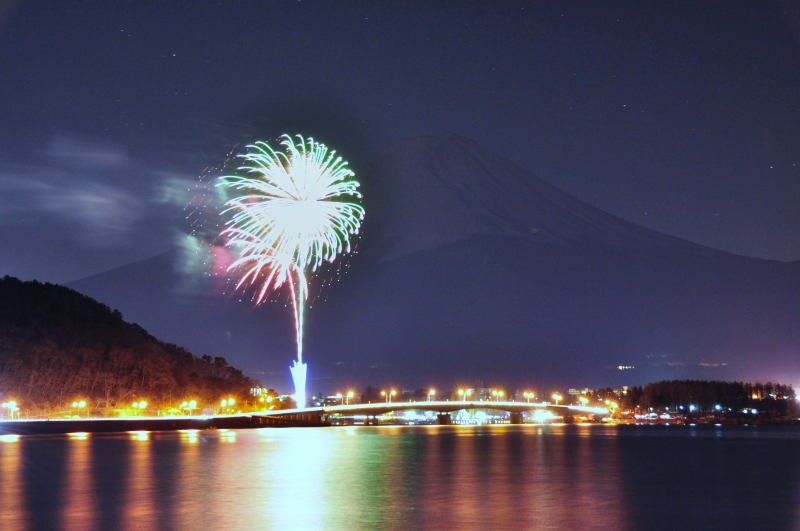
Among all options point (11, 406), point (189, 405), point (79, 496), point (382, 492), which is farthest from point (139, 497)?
point (189, 405)

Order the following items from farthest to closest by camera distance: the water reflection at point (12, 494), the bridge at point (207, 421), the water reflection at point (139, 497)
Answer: the bridge at point (207, 421) < the water reflection at point (139, 497) < the water reflection at point (12, 494)

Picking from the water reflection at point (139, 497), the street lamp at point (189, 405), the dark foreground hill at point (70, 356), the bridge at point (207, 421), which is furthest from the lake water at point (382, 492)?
the street lamp at point (189, 405)

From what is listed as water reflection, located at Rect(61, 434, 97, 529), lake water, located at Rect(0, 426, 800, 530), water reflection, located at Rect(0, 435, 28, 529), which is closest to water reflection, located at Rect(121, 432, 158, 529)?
lake water, located at Rect(0, 426, 800, 530)

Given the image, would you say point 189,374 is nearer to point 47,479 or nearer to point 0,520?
point 47,479

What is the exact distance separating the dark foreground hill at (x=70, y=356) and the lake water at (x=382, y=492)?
193ft

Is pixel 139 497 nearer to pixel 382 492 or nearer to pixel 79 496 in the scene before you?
pixel 79 496

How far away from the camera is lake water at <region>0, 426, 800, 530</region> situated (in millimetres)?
28062

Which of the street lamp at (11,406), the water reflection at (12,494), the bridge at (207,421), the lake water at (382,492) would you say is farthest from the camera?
the street lamp at (11,406)

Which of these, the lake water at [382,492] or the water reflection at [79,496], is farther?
the lake water at [382,492]

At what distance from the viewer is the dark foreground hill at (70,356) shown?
120688 mm

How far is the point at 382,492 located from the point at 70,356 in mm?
98674

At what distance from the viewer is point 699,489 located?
4281 cm

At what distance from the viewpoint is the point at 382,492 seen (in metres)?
37.0

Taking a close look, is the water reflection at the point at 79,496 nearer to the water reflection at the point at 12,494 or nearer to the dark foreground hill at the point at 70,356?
the water reflection at the point at 12,494
